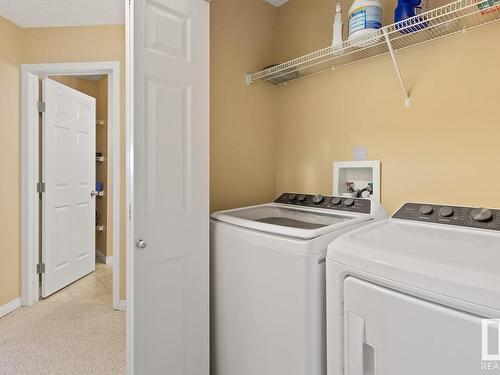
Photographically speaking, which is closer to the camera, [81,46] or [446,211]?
[446,211]

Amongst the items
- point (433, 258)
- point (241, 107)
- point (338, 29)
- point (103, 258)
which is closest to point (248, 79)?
point (241, 107)

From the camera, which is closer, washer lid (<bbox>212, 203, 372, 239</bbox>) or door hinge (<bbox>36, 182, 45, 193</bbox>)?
washer lid (<bbox>212, 203, 372, 239</bbox>)

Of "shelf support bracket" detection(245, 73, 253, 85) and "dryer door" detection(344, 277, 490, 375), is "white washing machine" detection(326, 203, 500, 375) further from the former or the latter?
"shelf support bracket" detection(245, 73, 253, 85)

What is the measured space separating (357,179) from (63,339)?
7.72 feet

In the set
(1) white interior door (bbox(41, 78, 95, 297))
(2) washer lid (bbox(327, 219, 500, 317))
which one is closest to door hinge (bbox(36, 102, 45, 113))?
(1) white interior door (bbox(41, 78, 95, 297))

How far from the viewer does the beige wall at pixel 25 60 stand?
2615 millimetres

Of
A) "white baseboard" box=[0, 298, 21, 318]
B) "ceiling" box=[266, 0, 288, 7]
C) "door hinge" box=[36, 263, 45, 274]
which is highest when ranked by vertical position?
"ceiling" box=[266, 0, 288, 7]

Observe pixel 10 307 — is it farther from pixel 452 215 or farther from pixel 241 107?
pixel 452 215

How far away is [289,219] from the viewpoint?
1.87 m

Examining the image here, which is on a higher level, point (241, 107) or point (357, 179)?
point (241, 107)

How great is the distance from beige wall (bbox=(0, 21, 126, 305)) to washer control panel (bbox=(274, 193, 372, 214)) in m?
1.54

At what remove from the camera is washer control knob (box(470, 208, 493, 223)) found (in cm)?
125

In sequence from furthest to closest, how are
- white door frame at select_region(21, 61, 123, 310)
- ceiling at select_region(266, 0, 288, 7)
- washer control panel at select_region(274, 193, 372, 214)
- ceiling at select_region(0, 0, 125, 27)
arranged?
1. white door frame at select_region(21, 61, 123, 310)
2. ceiling at select_region(0, 0, 125, 27)
3. ceiling at select_region(266, 0, 288, 7)
4. washer control panel at select_region(274, 193, 372, 214)

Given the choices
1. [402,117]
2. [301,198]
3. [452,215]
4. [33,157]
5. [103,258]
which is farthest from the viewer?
[103,258]
